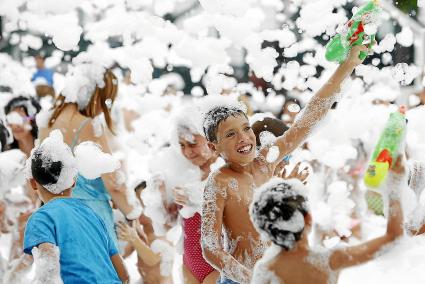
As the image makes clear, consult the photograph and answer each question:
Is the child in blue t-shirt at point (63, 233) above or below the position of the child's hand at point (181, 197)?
above

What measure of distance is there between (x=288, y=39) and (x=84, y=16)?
306cm

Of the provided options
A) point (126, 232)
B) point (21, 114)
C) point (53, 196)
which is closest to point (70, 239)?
point (53, 196)

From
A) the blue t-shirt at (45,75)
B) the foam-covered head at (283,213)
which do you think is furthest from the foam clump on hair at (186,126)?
the blue t-shirt at (45,75)

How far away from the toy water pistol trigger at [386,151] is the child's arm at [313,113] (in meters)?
0.74

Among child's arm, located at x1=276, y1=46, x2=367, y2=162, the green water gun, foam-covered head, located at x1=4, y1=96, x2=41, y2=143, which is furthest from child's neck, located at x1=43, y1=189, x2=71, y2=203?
foam-covered head, located at x1=4, y1=96, x2=41, y2=143

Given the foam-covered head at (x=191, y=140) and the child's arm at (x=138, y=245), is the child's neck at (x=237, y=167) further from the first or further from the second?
the child's arm at (x=138, y=245)

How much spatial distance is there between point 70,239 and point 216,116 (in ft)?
2.13

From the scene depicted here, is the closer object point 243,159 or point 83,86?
point 243,159

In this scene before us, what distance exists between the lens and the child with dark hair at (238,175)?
2.35 meters

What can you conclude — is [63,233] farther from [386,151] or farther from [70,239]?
[386,151]

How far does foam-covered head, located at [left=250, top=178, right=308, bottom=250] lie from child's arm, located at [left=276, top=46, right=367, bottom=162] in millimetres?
683

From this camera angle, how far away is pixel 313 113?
8.71 feet

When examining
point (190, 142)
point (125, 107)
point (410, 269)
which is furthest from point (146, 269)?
point (125, 107)

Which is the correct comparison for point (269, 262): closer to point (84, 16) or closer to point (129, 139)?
point (129, 139)
